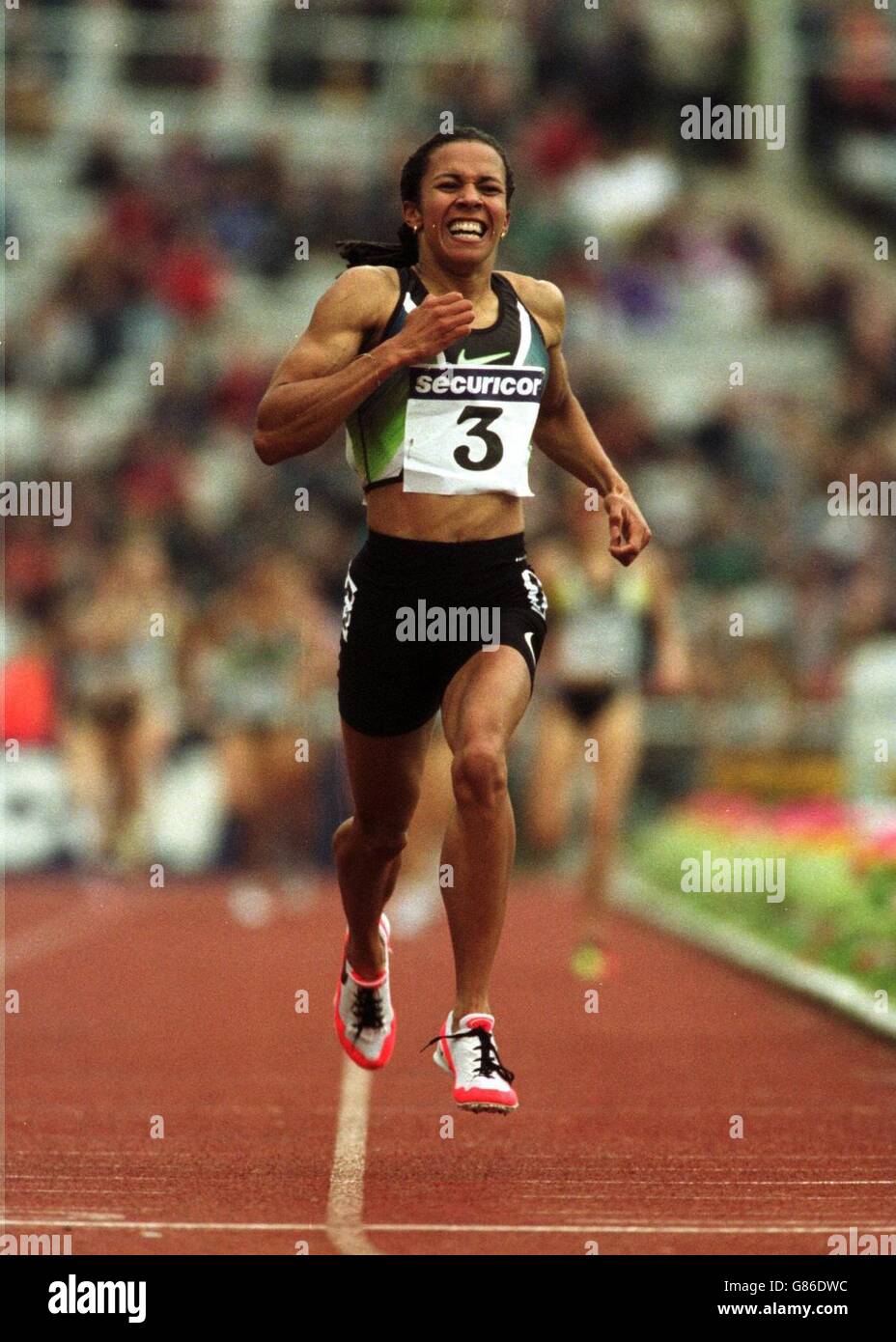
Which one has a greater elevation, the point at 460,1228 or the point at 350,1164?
the point at 350,1164

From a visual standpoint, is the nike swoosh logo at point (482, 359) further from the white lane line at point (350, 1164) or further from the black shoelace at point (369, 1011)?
the white lane line at point (350, 1164)

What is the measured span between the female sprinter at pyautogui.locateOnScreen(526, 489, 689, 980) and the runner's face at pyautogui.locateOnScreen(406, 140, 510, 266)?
6.05 m

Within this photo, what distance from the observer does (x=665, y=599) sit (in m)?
13.8

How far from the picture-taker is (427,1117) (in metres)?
8.49

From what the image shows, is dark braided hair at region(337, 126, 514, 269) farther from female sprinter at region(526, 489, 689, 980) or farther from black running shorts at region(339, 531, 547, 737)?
female sprinter at region(526, 489, 689, 980)

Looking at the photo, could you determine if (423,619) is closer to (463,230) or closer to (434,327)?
(434,327)

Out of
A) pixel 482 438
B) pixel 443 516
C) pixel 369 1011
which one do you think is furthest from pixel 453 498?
pixel 369 1011

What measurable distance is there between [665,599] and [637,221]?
12.7 metres

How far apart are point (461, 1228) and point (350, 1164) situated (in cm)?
123

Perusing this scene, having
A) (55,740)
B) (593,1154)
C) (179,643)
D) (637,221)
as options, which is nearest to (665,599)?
(593,1154)

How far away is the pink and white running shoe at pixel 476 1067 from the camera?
22.8 ft

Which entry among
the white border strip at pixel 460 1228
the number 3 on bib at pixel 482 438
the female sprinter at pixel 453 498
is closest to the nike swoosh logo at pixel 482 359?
the female sprinter at pixel 453 498

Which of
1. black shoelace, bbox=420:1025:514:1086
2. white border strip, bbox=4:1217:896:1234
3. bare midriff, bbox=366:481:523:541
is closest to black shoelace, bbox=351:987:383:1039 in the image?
black shoelace, bbox=420:1025:514:1086
